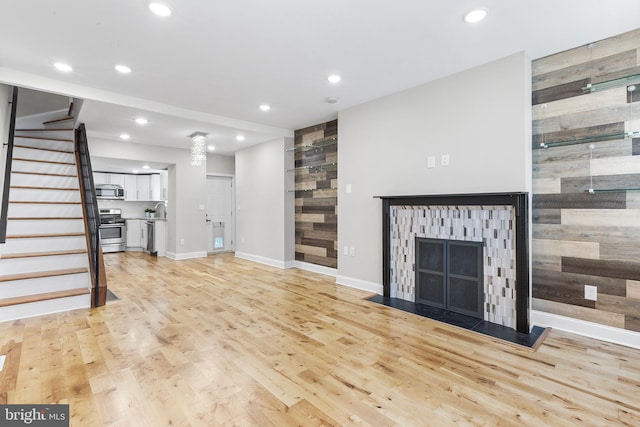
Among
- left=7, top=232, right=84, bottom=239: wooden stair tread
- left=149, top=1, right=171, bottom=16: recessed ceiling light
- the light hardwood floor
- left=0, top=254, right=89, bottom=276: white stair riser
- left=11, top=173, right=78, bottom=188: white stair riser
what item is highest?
left=149, top=1, right=171, bottom=16: recessed ceiling light

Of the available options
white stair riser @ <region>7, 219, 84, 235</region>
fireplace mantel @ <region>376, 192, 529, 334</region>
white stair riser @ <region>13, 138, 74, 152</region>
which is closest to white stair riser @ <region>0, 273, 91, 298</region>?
white stair riser @ <region>7, 219, 84, 235</region>

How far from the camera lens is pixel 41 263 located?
143 inches

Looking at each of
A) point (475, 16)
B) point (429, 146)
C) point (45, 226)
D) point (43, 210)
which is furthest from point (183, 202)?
point (475, 16)

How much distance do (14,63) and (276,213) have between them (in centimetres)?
387

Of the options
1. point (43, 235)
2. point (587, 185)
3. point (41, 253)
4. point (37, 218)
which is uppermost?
point (587, 185)

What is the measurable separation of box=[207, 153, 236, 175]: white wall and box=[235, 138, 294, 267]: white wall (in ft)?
2.87

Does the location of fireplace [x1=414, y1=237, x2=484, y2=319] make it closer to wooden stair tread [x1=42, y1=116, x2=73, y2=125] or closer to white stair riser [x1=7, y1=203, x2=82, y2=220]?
white stair riser [x1=7, y1=203, x2=82, y2=220]

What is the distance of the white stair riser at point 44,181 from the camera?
14.4ft

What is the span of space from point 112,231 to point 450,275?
25.9 ft

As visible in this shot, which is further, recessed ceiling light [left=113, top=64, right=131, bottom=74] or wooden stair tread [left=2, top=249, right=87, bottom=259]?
wooden stair tread [left=2, top=249, right=87, bottom=259]

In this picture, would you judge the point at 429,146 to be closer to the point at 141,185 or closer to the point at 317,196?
the point at 317,196

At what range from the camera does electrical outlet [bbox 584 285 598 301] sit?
2617 millimetres

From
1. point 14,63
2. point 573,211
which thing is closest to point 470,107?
point 573,211

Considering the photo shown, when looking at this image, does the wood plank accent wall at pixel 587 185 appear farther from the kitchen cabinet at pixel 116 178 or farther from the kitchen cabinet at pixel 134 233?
the kitchen cabinet at pixel 116 178
